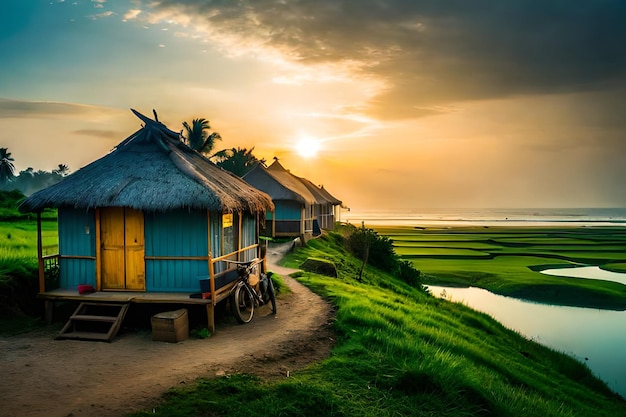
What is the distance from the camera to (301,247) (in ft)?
97.1

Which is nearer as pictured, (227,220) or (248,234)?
(227,220)

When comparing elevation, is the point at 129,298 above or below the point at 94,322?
above

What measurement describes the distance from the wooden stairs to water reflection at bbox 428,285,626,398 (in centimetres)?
1529

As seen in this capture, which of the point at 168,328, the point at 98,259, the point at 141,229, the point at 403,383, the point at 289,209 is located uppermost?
the point at 289,209

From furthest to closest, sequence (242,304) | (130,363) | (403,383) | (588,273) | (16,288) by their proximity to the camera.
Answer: (588,273), (242,304), (16,288), (130,363), (403,383)

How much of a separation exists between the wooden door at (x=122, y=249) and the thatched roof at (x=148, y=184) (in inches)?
31.7

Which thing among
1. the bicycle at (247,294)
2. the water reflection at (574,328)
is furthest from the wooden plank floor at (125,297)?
the water reflection at (574,328)

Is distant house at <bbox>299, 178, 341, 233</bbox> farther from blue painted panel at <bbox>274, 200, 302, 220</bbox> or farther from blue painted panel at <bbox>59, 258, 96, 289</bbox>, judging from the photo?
blue painted panel at <bbox>59, 258, 96, 289</bbox>

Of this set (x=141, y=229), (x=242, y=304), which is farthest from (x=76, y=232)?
(x=242, y=304)

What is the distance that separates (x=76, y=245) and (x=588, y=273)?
38.4m

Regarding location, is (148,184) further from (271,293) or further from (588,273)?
(588,273)

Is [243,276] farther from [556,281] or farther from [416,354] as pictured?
[556,281]

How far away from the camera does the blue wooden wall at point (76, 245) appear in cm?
1181

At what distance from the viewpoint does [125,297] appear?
10.9 m
